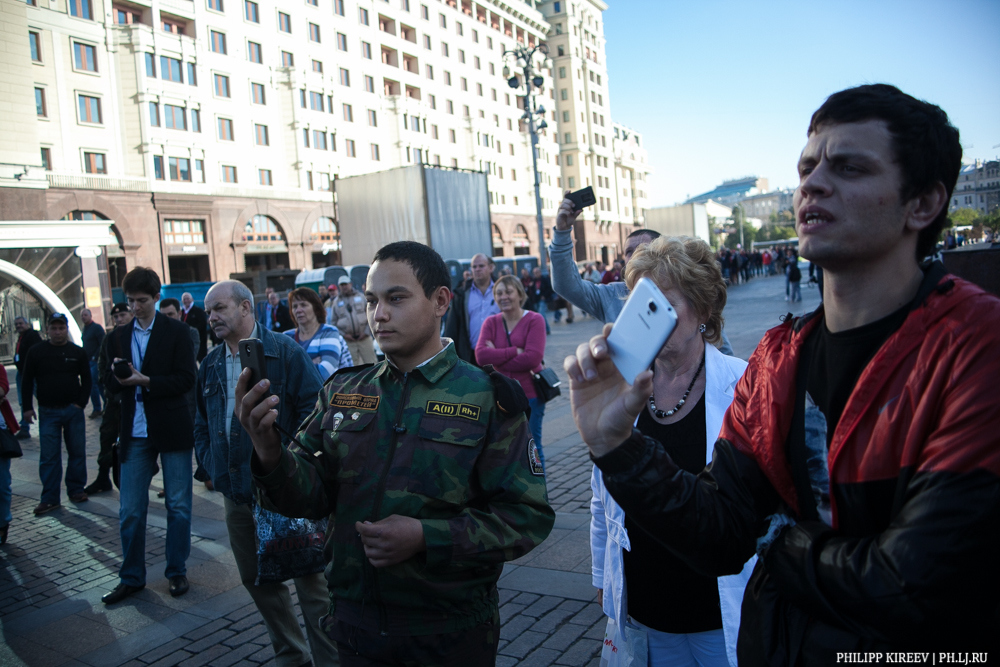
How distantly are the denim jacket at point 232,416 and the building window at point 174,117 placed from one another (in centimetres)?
3793

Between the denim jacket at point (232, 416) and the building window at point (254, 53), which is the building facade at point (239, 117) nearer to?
the building window at point (254, 53)

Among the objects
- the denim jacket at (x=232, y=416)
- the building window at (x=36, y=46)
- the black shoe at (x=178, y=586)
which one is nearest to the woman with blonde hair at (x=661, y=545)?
the denim jacket at (x=232, y=416)

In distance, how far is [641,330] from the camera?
1247 mm

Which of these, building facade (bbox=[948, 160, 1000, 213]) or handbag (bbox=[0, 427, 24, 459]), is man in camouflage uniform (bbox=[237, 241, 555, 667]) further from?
handbag (bbox=[0, 427, 24, 459])

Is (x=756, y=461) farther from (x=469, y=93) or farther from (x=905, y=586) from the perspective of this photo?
(x=469, y=93)

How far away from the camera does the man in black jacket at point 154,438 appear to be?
4.73m

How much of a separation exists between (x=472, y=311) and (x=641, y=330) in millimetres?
5922

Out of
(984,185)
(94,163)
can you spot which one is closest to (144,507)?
(984,185)

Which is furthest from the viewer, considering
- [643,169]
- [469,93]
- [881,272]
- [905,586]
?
[643,169]

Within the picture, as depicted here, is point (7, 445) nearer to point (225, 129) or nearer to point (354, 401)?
point (354, 401)

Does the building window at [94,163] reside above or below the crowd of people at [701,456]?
above

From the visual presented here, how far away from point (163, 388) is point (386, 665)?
3633 millimetres

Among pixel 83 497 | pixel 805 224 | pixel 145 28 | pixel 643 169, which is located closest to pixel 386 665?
pixel 805 224

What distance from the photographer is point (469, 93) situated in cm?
5869
